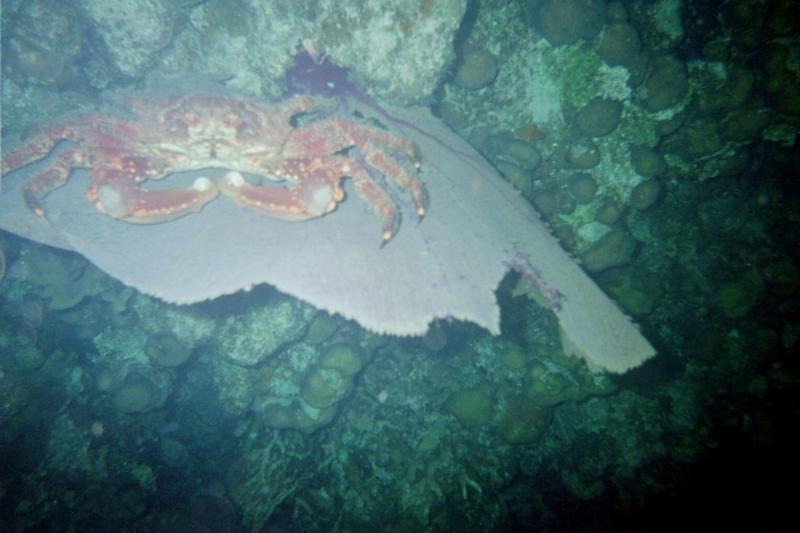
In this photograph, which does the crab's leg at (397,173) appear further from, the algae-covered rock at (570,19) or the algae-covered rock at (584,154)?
the algae-covered rock at (570,19)

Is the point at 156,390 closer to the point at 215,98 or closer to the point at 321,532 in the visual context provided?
the point at 321,532

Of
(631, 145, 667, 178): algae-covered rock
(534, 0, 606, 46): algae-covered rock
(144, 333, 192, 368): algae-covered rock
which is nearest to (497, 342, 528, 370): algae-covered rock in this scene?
(631, 145, 667, 178): algae-covered rock

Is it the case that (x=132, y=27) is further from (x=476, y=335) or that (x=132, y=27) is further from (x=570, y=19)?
(x=476, y=335)

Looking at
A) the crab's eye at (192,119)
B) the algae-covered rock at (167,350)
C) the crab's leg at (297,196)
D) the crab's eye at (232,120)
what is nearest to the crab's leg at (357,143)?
the crab's leg at (297,196)

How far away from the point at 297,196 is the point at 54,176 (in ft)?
9.60

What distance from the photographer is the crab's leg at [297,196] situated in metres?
3.47

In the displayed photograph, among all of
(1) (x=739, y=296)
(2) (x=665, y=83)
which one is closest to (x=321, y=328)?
(2) (x=665, y=83)

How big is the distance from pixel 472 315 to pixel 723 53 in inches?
191

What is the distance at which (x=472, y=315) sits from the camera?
3.07 m

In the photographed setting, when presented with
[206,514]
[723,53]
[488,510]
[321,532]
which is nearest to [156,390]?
[206,514]

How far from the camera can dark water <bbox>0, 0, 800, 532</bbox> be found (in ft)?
15.6

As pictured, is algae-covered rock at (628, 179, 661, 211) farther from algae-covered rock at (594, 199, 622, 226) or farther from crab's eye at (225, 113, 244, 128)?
crab's eye at (225, 113, 244, 128)

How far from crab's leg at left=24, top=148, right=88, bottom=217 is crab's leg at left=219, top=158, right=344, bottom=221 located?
1.92 meters

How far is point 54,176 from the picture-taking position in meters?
4.10
